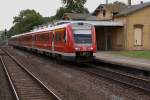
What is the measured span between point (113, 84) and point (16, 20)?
453 ft

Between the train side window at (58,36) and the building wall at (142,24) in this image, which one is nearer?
the train side window at (58,36)

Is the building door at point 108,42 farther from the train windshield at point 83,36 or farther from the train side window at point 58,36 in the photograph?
the train windshield at point 83,36

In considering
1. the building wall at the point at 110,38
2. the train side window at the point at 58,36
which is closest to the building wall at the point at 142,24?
the building wall at the point at 110,38

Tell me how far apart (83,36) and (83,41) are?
1.24 ft

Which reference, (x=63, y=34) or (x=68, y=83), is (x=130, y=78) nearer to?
(x=68, y=83)

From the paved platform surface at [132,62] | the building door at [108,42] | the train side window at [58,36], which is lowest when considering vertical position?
the paved platform surface at [132,62]

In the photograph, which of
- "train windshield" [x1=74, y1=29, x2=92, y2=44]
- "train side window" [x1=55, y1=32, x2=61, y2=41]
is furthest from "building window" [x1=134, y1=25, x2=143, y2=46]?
"train windshield" [x1=74, y1=29, x2=92, y2=44]

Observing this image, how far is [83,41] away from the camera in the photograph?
2362 cm

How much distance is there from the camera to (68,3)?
94188 mm

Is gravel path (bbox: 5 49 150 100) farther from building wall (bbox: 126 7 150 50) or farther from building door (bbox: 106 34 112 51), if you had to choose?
building door (bbox: 106 34 112 51)

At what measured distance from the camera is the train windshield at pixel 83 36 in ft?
77.4

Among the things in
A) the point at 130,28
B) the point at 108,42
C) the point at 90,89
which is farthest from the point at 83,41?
the point at 108,42

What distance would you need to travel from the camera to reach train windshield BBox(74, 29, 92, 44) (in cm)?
2358

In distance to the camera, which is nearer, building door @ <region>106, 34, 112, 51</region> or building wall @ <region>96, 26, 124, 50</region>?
building wall @ <region>96, 26, 124, 50</region>
